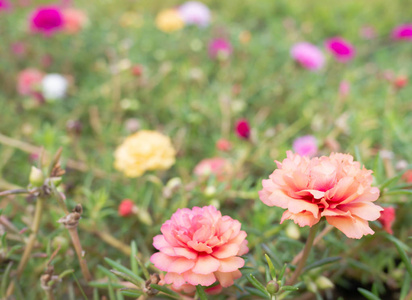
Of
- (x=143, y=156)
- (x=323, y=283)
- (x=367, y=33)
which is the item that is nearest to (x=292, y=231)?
(x=323, y=283)

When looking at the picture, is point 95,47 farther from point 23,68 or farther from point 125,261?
point 125,261

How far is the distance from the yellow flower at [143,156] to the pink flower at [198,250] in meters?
0.40

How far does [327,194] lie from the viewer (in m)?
0.40

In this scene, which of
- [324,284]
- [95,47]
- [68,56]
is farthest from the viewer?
[95,47]

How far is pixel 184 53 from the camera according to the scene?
1.72 meters

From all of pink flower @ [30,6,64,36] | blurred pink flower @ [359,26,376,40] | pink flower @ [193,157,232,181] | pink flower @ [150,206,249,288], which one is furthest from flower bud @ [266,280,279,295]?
blurred pink flower @ [359,26,376,40]

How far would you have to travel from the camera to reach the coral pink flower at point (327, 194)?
0.40 meters

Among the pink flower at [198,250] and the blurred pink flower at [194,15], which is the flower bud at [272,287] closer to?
the pink flower at [198,250]

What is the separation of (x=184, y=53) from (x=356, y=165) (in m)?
1.40

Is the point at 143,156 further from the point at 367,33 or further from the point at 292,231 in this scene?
the point at 367,33

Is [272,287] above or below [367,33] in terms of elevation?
above

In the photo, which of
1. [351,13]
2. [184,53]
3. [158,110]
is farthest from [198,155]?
[351,13]

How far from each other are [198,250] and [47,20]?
1.33 metres

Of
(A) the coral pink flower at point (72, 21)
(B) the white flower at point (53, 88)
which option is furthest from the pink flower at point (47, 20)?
(B) the white flower at point (53, 88)
